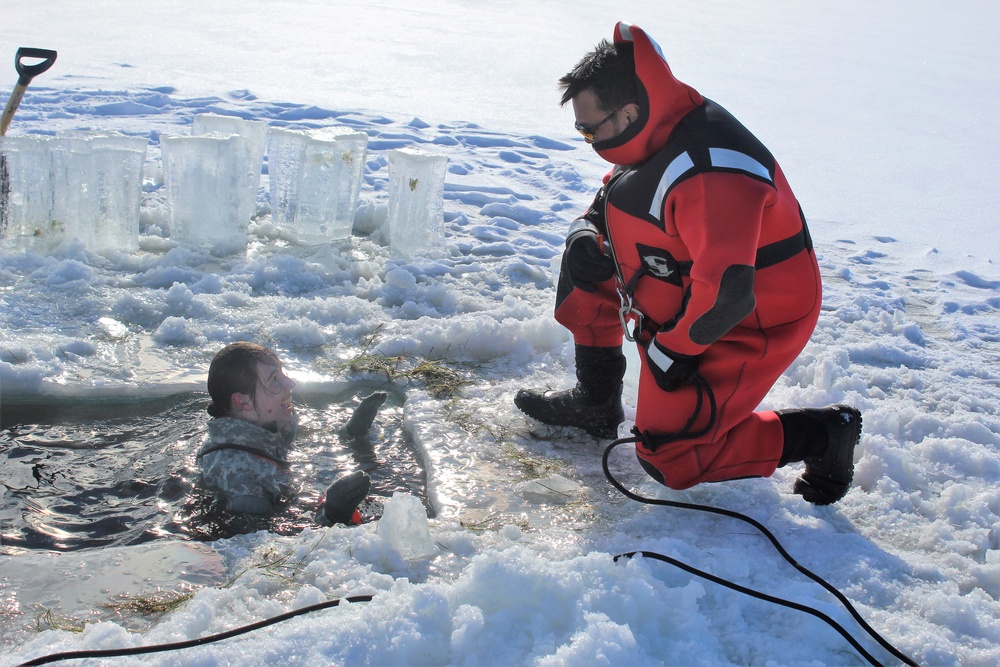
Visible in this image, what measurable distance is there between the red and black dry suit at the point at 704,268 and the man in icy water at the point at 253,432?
105 centimetres

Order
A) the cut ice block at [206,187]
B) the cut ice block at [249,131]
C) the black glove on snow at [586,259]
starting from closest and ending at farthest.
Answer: the black glove on snow at [586,259] → the cut ice block at [206,187] → the cut ice block at [249,131]

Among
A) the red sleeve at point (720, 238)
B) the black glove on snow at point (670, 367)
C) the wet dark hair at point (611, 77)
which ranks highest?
the wet dark hair at point (611, 77)

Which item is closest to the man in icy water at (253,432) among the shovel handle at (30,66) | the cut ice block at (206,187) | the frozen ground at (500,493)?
the frozen ground at (500,493)

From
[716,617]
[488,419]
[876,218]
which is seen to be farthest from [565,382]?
[876,218]

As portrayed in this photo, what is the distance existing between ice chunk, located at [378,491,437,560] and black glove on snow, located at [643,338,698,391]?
864 millimetres

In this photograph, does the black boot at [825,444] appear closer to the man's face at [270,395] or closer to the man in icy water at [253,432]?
the man in icy water at [253,432]

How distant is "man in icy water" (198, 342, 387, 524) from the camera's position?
2771 mm

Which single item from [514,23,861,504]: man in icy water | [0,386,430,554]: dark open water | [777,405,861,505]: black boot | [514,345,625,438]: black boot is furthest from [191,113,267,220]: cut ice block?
[777,405,861,505]: black boot

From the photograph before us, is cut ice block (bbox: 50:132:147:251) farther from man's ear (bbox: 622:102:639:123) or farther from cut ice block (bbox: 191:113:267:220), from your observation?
man's ear (bbox: 622:102:639:123)

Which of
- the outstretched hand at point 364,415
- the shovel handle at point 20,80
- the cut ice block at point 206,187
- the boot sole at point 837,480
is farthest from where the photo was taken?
the cut ice block at point 206,187

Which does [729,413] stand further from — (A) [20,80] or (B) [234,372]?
(A) [20,80]

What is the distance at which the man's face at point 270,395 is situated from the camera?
3.05m

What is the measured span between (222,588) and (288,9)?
17.2m

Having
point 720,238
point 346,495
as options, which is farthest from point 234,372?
point 720,238
